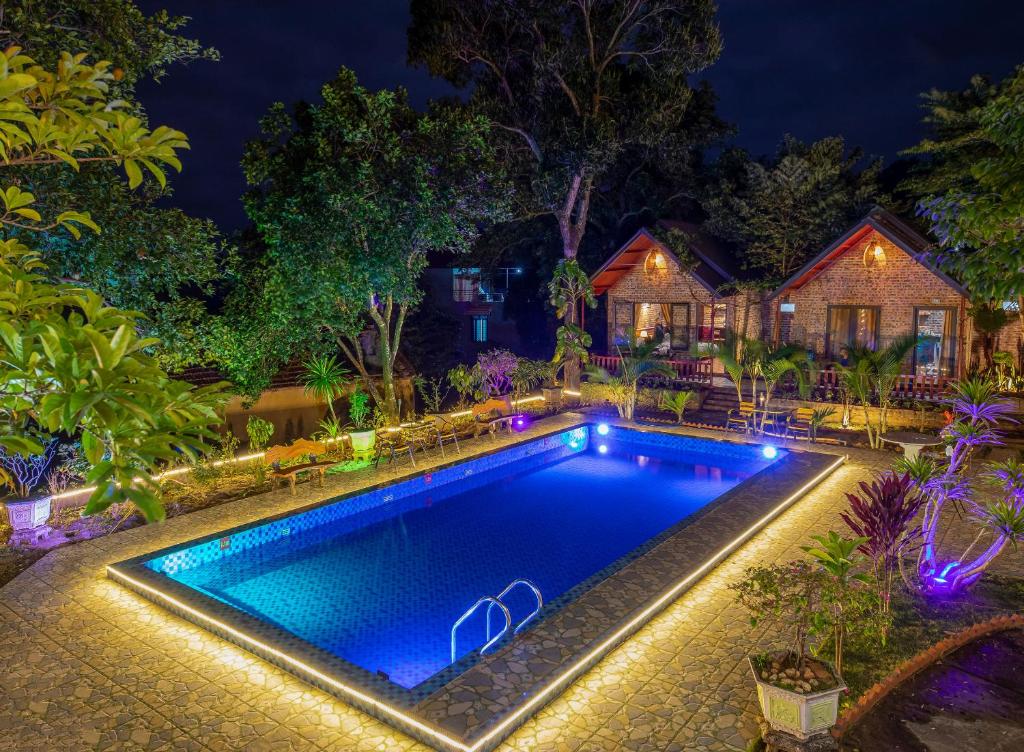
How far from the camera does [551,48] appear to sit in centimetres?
1911

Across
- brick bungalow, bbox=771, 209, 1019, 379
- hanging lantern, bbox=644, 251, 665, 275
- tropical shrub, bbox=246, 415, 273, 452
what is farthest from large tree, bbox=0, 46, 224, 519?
hanging lantern, bbox=644, 251, 665, 275

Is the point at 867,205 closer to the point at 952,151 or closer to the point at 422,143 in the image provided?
the point at 952,151

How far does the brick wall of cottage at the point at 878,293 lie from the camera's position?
17.0 metres

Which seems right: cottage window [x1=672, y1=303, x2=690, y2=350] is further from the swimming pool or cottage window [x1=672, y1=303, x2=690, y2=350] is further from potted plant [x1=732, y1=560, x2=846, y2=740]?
potted plant [x1=732, y1=560, x2=846, y2=740]

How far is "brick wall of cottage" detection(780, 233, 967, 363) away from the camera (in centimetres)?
1698

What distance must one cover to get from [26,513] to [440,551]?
17.3 ft

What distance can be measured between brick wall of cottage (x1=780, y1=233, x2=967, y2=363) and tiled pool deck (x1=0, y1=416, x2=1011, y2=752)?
14.0m

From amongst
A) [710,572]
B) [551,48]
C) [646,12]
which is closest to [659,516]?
[710,572]

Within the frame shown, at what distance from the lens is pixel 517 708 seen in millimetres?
4668

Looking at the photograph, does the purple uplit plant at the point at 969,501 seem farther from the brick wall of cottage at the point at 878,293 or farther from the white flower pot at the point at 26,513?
the brick wall of cottage at the point at 878,293

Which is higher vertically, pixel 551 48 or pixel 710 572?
pixel 551 48

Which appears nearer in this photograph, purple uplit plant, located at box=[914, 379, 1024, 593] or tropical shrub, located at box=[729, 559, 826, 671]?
tropical shrub, located at box=[729, 559, 826, 671]

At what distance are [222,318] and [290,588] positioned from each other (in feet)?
16.9

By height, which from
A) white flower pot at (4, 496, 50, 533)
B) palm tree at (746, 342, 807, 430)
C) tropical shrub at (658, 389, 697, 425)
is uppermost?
palm tree at (746, 342, 807, 430)
